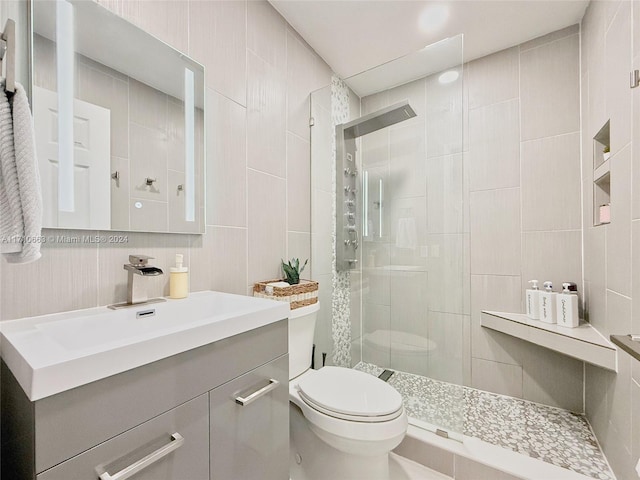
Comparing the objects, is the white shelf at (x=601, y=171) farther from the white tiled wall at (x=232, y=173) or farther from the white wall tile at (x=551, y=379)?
the white tiled wall at (x=232, y=173)

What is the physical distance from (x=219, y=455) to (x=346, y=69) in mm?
2501

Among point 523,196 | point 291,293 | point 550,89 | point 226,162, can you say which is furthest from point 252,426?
point 550,89

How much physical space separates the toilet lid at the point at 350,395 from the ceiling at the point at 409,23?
2.06 m

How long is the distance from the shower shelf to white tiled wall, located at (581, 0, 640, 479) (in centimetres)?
6

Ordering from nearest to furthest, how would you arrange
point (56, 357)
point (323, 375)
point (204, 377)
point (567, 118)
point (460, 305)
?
point (56, 357), point (204, 377), point (323, 375), point (460, 305), point (567, 118)

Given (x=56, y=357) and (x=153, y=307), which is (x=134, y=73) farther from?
(x=56, y=357)

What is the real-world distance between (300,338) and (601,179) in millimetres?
1817

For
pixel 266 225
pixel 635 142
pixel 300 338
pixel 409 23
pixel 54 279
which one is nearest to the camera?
pixel 54 279

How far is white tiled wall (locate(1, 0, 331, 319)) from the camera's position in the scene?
885 millimetres

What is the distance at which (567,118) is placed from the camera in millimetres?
1908

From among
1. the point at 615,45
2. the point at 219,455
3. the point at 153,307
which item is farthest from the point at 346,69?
the point at 219,455

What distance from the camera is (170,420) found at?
0.67 metres

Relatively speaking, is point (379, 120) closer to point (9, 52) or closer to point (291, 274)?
point (291, 274)

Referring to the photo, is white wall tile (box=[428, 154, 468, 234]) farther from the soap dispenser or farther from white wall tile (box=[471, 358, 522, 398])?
the soap dispenser
